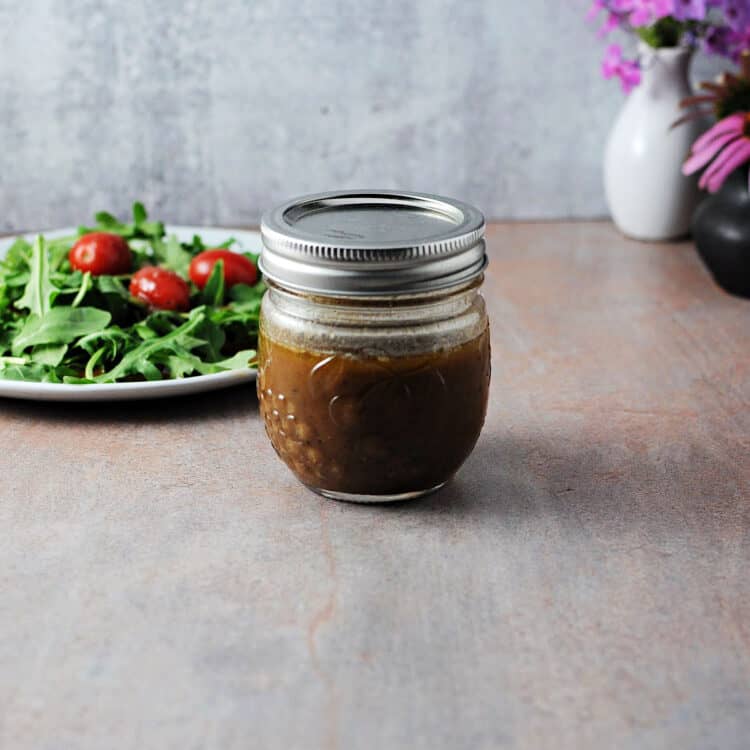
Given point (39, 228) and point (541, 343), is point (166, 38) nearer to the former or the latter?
point (39, 228)

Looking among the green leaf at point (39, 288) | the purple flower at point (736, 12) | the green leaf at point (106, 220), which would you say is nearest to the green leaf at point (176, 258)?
the green leaf at point (106, 220)

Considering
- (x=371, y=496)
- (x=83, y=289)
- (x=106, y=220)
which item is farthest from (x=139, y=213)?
(x=371, y=496)

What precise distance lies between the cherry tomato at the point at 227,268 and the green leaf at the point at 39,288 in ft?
0.60

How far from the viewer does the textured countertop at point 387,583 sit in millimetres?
654

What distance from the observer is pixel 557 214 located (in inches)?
74.6

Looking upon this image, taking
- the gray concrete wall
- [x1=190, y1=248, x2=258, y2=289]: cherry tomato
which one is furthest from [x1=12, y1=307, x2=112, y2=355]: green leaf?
the gray concrete wall

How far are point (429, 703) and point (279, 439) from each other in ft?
0.92

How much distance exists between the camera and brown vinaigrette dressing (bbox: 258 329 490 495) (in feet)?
2.66

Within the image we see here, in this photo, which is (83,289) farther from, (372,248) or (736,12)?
(736,12)

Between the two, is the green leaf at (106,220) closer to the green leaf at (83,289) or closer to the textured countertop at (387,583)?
the green leaf at (83,289)

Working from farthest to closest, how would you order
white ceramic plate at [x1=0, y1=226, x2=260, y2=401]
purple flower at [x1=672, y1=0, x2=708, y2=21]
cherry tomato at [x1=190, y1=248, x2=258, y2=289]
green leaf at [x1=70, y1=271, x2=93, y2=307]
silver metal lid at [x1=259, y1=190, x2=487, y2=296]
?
purple flower at [x1=672, y1=0, x2=708, y2=21]
cherry tomato at [x1=190, y1=248, x2=258, y2=289]
green leaf at [x1=70, y1=271, x2=93, y2=307]
white ceramic plate at [x1=0, y1=226, x2=260, y2=401]
silver metal lid at [x1=259, y1=190, x2=487, y2=296]

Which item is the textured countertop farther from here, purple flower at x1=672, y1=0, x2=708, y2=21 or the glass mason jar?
purple flower at x1=672, y1=0, x2=708, y2=21

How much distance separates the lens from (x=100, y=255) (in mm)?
1321

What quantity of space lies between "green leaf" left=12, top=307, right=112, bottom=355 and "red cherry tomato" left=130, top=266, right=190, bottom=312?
0.35 ft
